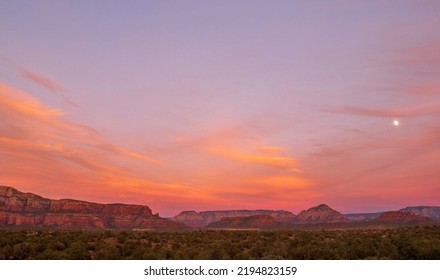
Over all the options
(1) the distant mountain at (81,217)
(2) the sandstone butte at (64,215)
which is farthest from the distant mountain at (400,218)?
(2) the sandstone butte at (64,215)

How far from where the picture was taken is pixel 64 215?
6186 inches

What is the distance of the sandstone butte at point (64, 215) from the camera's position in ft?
→ 484

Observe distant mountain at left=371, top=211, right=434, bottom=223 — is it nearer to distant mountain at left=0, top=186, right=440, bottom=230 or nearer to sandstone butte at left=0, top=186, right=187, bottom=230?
distant mountain at left=0, top=186, right=440, bottom=230

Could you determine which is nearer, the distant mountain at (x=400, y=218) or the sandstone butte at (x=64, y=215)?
the sandstone butte at (x=64, y=215)

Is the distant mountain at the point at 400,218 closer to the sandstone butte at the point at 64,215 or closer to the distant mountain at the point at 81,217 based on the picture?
the distant mountain at the point at 81,217

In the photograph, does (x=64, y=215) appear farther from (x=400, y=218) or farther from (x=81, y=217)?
(x=400, y=218)

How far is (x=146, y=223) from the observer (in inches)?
7116

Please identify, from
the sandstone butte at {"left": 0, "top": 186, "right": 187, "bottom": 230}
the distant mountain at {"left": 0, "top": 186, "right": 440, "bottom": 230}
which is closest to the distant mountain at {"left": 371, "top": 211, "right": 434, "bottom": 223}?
the distant mountain at {"left": 0, "top": 186, "right": 440, "bottom": 230}

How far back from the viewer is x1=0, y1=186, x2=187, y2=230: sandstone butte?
14738cm
